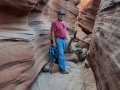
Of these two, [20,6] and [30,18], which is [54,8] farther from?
[20,6]

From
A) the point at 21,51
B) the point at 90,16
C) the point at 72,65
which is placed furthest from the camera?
the point at 90,16

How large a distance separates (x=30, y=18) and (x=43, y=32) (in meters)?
0.56

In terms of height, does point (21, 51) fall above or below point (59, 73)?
above

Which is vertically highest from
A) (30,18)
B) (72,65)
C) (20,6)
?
(20,6)

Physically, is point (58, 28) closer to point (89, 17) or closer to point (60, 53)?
point (60, 53)

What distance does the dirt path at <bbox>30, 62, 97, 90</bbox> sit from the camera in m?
4.53

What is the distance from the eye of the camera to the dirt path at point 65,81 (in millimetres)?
4530

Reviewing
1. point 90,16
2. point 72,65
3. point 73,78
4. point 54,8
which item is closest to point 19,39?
point 73,78

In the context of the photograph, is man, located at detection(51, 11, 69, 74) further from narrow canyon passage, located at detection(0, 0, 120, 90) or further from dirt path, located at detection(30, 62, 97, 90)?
dirt path, located at detection(30, 62, 97, 90)

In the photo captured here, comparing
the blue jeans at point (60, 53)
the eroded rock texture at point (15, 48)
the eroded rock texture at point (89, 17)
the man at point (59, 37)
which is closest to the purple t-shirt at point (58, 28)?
the man at point (59, 37)

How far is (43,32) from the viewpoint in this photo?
246 inches

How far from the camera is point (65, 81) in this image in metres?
4.98

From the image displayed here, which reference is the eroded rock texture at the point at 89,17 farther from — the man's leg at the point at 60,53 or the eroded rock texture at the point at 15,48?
the eroded rock texture at the point at 15,48

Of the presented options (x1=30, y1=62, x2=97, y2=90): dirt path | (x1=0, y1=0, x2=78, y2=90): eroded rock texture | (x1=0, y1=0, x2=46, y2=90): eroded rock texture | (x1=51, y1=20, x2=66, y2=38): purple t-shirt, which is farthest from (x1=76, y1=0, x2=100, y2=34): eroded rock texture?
(x1=0, y1=0, x2=46, y2=90): eroded rock texture
